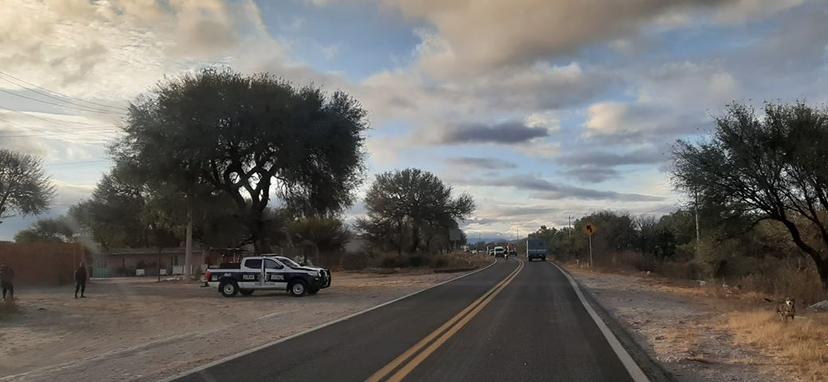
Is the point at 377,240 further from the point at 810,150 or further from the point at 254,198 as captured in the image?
the point at 810,150

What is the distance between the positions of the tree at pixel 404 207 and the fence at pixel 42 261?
38.9 meters

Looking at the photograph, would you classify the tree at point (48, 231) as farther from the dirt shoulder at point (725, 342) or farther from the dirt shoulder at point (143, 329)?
the dirt shoulder at point (725, 342)

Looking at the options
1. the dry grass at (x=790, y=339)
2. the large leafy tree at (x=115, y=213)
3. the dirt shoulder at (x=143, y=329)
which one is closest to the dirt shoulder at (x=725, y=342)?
the dry grass at (x=790, y=339)

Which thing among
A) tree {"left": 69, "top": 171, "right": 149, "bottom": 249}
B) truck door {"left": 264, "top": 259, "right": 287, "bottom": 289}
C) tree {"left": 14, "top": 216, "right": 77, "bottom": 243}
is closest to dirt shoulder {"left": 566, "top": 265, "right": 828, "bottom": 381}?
truck door {"left": 264, "top": 259, "right": 287, "bottom": 289}

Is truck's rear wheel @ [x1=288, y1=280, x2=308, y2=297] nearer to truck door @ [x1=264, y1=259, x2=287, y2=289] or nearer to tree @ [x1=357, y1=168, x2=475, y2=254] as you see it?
truck door @ [x1=264, y1=259, x2=287, y2=289]

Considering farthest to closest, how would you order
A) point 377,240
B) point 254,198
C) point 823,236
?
1. point 377,240
2. point 254,198
3. point 823,236

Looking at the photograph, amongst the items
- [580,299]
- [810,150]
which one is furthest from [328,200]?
[810,150]

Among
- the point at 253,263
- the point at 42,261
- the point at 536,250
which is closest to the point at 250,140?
the point at 253,263

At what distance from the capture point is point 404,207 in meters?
76.1

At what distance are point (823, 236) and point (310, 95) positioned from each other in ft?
79.7

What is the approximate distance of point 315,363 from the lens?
10.4 meters

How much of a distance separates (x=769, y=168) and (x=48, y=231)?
85.2 metres

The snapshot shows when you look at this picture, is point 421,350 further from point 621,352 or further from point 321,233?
point 321,233

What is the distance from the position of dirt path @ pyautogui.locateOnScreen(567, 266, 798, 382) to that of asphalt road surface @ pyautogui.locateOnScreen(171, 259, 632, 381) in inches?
35.8
